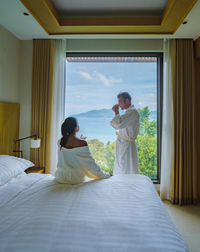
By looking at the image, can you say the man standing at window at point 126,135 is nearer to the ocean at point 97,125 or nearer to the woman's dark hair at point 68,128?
the ocean at point 97,125

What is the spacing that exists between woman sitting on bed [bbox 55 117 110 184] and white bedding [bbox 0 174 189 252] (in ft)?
0.45

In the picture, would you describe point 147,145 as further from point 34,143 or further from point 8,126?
point 8,126

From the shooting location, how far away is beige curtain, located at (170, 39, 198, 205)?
117 inches

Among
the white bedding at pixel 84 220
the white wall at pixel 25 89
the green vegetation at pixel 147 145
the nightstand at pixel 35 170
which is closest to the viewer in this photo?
the white bedding at pixel 84 220

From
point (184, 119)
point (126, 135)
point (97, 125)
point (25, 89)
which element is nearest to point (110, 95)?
point (97, 125)

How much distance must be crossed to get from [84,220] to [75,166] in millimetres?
769

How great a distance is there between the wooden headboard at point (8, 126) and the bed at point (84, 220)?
1155 mm

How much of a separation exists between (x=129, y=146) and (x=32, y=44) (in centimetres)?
227

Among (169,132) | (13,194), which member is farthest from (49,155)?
(169,132)

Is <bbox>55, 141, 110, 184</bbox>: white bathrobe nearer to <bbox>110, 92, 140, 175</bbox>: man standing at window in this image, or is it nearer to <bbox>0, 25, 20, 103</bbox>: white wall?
<bbox>110, 92, 140, 175</bbox>: man standing at window

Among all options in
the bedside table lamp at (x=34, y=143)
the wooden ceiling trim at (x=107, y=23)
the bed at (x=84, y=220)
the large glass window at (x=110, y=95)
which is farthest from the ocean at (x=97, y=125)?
the bed at (x=84, y=220)

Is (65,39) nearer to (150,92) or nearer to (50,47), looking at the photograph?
(50,47)

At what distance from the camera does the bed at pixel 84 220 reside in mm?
919

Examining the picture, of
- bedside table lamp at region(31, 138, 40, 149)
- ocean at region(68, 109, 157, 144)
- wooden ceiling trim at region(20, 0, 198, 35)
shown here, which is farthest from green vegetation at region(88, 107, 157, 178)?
bedside table lamp at region(31, 138, 40, 149)
